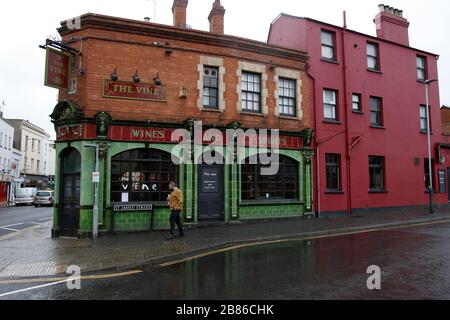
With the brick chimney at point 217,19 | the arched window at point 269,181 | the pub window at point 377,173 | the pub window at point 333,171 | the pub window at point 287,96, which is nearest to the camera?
the arched window at point 269,181

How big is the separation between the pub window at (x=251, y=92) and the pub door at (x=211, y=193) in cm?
314

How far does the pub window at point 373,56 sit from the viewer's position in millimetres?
19900

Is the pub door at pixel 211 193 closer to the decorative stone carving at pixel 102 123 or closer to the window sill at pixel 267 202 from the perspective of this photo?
the window sill at pixel 267 202

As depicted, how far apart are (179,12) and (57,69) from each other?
20.5 feet

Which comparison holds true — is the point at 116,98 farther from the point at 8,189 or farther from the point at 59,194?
the point at 8,189

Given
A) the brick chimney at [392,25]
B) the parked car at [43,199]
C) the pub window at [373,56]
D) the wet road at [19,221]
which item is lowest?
the wet road at [19,221]

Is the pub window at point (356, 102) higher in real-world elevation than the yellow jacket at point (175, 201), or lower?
higher

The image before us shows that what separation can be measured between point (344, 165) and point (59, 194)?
1305cm

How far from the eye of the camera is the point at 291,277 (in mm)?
6930

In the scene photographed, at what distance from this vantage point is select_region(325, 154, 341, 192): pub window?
1770 cm

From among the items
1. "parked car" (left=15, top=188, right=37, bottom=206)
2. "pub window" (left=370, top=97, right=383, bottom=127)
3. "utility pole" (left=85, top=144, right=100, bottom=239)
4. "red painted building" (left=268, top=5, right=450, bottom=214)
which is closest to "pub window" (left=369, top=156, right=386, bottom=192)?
"red painted building" (left=268, top=5, right=450, bottom=214)

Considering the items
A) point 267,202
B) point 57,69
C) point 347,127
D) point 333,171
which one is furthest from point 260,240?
point 347,127

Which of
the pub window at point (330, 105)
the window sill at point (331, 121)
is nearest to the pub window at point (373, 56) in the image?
the pub window at point (330, 105)
